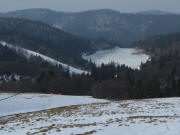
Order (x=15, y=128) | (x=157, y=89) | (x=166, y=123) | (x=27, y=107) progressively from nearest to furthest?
(x=166, y=123), (x=15, y=128), (x=27, y=107), (x=157, y=89)

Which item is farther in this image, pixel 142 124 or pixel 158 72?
pixel 158 72

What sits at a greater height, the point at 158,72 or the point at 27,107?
the point at 158,72

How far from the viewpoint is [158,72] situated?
14950 cm

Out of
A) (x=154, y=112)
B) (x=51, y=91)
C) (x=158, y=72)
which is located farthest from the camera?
(x=158, y=72)

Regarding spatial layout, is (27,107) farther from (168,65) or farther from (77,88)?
(168,65)

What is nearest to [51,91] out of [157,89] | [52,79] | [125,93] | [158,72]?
[52,79]

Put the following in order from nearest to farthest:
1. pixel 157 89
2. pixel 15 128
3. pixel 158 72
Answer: pixel 15 128 → pixel 157 89 → pixel 158 72

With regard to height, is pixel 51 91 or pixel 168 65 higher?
pixel 168 65

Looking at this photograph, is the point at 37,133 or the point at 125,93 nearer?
the point at 37,133

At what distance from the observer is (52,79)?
107875 millimetres

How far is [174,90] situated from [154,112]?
58586mm

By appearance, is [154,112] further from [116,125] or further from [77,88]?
[77,88]

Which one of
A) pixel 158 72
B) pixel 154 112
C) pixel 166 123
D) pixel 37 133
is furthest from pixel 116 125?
pixel 158 72

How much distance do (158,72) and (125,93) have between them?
235 feet
